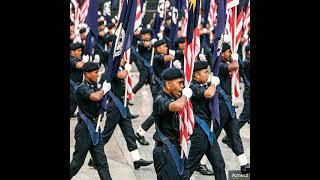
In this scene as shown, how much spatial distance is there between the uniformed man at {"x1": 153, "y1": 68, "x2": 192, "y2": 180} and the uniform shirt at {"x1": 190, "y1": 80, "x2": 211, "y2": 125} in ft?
3.56

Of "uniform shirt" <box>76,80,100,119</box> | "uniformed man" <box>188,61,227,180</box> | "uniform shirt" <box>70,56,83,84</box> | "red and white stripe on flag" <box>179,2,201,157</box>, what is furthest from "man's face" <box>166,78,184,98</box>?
"uniform shirt" <box>70,56,83,84</box>

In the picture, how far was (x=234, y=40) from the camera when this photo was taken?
9.84m

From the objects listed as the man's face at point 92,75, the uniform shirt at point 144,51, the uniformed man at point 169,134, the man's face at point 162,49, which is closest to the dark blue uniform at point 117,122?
the man's face at point 92,75

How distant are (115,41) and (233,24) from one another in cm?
224

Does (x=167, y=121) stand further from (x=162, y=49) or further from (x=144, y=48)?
(x=144, y=48)

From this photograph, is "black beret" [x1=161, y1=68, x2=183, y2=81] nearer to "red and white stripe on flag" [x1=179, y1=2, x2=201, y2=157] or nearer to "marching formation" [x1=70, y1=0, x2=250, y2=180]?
"marching formation" [x1=70, y1=0, x2=250, y2=180]

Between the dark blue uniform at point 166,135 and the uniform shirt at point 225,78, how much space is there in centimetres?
277

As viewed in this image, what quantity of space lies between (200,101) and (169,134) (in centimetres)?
148

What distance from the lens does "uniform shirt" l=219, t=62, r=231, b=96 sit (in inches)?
391

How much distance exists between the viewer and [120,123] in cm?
1053

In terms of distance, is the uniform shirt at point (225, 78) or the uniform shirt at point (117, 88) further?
the uniform shirt at point (117, 88)

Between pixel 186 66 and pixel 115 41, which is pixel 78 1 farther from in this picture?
pixel 186 66

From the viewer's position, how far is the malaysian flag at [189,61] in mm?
7277

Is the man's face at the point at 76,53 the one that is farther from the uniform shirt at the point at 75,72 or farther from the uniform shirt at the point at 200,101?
the uniform shirt at the point at 200,101
